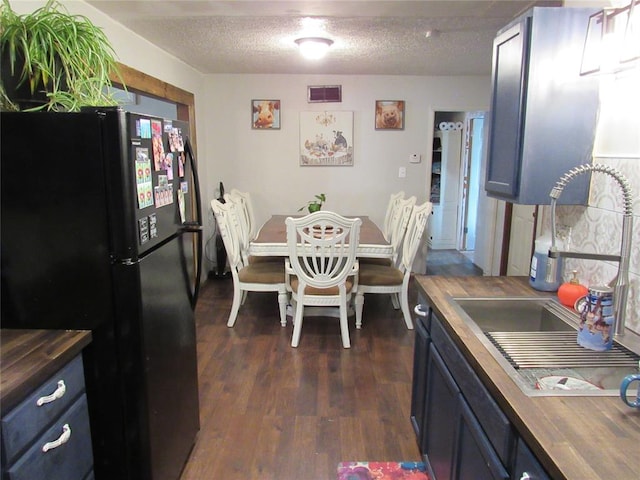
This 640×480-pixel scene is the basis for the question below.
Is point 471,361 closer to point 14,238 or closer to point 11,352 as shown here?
point 11,352

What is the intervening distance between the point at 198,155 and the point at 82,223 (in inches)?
138

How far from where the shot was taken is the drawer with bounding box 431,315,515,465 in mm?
1099

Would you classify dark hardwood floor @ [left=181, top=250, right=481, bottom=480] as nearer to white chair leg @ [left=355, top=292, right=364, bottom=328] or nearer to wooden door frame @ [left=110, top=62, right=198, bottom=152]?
white chair leg @ [left=355, top=292, right=364, bottom=328]

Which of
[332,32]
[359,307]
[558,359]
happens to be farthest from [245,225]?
[558,359]

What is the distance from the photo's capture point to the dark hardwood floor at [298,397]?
2.16 m

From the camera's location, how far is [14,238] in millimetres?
1387

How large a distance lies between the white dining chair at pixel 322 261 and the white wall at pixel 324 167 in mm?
1870

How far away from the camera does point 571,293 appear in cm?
171

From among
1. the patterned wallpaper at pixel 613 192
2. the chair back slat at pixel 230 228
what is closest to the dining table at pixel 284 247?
the chair back slat at pixel 230 228

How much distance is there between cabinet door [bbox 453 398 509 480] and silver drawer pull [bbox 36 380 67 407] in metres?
1.17

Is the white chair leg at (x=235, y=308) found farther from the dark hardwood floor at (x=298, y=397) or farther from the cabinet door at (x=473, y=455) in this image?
the cabinet door at (x=473, y=455)

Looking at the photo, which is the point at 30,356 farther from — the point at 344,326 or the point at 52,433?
the point at 344,326

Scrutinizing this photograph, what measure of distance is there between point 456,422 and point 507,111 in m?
1.22

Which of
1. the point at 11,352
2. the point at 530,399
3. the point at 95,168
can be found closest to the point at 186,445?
the point at 11,352
